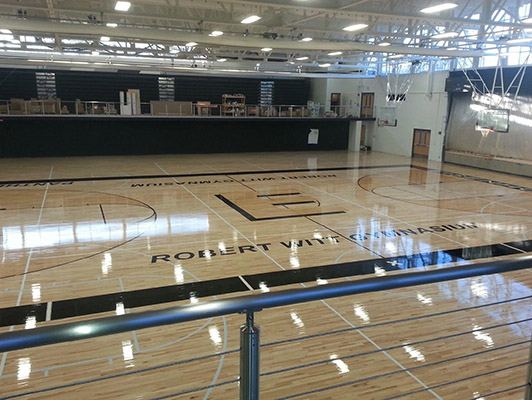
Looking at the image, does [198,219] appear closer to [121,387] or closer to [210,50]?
[121,387]

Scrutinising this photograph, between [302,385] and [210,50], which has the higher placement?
[210,50]

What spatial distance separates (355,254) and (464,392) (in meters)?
3.88

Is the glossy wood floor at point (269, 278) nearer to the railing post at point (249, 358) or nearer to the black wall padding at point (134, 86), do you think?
the railing post at point (249, 358)

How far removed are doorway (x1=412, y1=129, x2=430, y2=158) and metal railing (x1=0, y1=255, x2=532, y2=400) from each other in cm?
2070

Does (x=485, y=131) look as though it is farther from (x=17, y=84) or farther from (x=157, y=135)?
(x=17, y=84)

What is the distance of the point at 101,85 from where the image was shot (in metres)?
22.3

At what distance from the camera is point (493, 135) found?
1834 centimetres

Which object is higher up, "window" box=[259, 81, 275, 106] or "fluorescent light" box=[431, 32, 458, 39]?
"fluorescent light" box=[431, 32, 458, 39]

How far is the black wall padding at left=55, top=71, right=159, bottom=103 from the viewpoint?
21719 mm

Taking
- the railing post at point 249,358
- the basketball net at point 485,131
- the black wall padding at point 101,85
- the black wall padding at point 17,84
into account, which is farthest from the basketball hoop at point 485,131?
the black wall padding at point 17,84

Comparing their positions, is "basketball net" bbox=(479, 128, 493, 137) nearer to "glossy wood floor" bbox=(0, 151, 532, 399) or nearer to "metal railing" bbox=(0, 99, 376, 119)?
"glossy wood floor" bbox=(0, 151, 532, 399)

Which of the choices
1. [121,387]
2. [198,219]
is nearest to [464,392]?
[121,387]

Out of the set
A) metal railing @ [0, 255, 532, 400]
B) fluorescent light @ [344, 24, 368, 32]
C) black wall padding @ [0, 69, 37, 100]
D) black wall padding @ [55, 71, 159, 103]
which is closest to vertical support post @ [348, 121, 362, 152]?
black wall padding @ [55, 71, 159, 103]

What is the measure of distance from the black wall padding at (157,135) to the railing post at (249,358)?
62.6 ft
